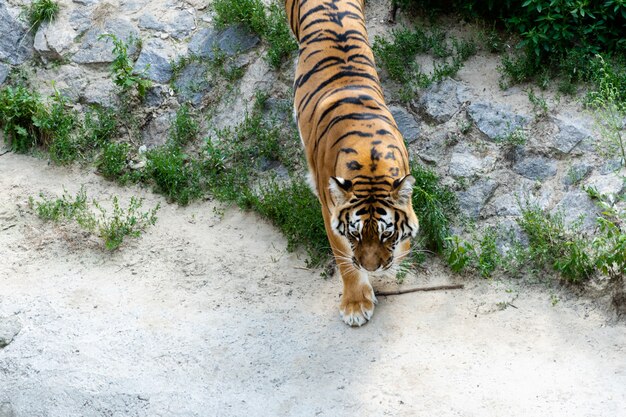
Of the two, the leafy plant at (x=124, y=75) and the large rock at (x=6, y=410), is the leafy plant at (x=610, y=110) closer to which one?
the leafy plant at (x=124, y=75)

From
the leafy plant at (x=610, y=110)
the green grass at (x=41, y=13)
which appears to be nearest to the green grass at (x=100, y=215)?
the green grass at (x=41, y=13)

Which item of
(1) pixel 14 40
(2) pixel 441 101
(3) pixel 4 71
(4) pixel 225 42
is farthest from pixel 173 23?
(2) pixel 441 101

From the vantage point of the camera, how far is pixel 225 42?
769 centimetres

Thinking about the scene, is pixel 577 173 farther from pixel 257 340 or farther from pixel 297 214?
pixel 257 340

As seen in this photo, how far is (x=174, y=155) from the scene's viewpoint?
708 centimetres

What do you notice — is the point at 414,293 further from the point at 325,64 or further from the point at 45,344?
the point at 45,344

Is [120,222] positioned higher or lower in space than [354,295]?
lower

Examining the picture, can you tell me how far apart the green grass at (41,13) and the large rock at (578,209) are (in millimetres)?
4822

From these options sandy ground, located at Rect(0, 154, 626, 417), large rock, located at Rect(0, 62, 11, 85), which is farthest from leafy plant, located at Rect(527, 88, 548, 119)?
large rock, located at Rect(0, 62, 11, 85)

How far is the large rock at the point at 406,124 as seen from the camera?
6719 millimetres

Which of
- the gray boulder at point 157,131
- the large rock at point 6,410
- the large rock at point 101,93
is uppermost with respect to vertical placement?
the large rock at point 101,93

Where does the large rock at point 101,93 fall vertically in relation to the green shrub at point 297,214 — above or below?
above

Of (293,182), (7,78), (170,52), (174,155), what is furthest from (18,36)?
(293,182)

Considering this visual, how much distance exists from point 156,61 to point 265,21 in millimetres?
1035
